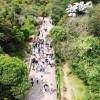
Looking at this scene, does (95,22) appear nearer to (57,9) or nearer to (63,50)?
(63,50)

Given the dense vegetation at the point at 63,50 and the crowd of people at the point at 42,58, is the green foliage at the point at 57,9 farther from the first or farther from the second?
the dense vegetation at the point at 63,50

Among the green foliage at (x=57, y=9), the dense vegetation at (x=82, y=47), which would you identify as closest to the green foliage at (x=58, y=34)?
Result: the dense vegetation at (x=82, y=47)

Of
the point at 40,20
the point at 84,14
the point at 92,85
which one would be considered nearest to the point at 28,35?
the point at 84,14

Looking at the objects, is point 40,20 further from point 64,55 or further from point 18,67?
point 18,67

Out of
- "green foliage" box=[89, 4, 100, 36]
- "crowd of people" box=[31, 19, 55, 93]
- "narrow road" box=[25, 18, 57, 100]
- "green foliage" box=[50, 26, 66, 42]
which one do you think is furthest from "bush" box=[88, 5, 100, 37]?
"narrow road" box=[25, 18, 57, 100]

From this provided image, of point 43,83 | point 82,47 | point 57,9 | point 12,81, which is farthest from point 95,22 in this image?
point 12,81

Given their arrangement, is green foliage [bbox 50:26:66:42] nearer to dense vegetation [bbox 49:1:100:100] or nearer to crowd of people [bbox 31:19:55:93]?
dense vegetation [bbox 49:1:100:100]
